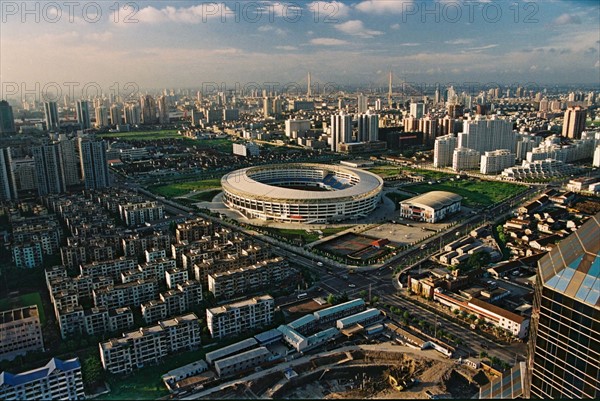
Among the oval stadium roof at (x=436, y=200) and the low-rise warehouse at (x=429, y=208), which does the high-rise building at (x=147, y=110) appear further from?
the low-rise warehouse at (x=429, y=208)

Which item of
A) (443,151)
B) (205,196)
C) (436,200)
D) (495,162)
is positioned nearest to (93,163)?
(205,196)

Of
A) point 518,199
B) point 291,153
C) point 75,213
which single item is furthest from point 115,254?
point 291,153

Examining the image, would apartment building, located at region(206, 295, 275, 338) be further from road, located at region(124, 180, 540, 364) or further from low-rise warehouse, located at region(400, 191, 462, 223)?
low-rise warehouse, located at region(400, 191, 462, 223)

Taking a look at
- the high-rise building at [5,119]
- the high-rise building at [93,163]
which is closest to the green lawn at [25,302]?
the high-rise building at [93,163]

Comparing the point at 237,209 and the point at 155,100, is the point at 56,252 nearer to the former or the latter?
the point at 237,209

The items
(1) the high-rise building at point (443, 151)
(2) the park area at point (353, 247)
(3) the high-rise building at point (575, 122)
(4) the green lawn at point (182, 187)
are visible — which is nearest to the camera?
(2) the park area at point (353, 247)
